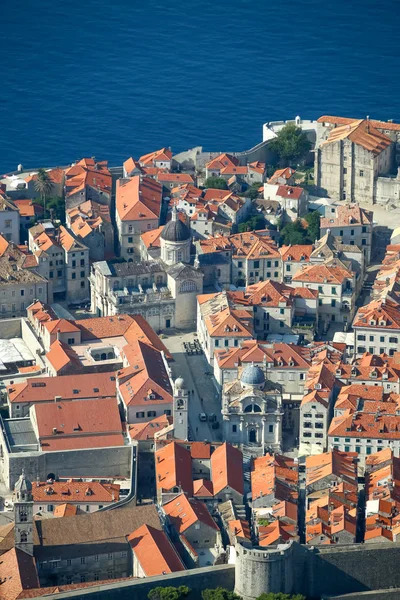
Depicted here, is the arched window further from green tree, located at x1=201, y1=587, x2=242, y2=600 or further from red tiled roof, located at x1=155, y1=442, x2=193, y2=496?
red tiled roof, located at x1=155, y1=442, x2=193, y2=496

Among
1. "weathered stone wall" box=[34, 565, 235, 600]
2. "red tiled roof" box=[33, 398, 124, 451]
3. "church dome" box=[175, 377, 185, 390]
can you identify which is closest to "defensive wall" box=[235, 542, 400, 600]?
"weathered stone wall" box=[34, 565, 235, 600]

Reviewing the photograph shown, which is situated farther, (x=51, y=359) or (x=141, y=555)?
(x=51, y=359)

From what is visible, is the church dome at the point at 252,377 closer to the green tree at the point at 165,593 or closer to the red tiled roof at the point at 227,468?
the red tiled roof at the point at 227,468

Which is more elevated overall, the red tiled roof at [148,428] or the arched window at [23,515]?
the red tiled roof at [148,428]

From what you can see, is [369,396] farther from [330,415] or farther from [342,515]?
[342,515]

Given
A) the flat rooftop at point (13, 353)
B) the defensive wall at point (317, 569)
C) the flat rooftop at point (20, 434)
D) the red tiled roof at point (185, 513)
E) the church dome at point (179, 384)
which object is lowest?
the defensive wall at point (317, 569)

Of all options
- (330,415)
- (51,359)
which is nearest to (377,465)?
(330,415)

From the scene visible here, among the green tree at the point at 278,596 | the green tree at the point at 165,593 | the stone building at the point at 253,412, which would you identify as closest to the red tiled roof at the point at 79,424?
the stone building at the point at 253,412

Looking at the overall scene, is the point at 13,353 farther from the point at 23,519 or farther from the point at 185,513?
the point at 23,519
